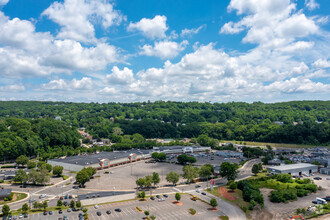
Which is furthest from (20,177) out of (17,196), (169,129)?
(169,129)

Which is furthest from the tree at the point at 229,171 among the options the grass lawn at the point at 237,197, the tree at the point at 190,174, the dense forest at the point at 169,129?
the dense forest at the point at 169,129

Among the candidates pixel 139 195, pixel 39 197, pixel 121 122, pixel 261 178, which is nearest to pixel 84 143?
pixel 121 122

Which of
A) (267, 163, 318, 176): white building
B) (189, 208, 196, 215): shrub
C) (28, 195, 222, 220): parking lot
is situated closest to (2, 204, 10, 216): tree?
(28, 195, 222, 220): parking lot

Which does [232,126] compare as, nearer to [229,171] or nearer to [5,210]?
[229,171]

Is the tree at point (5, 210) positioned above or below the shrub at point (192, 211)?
above

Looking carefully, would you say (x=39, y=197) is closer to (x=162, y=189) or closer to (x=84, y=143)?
(x=162, y=189)

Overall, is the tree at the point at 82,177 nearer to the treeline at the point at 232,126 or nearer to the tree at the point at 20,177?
the tree at the point at 20,177

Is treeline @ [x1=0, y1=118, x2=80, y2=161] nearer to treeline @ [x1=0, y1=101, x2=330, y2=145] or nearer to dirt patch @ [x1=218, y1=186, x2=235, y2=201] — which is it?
treeline @ [x1=0, y1=101, x2=330, y2=145]
